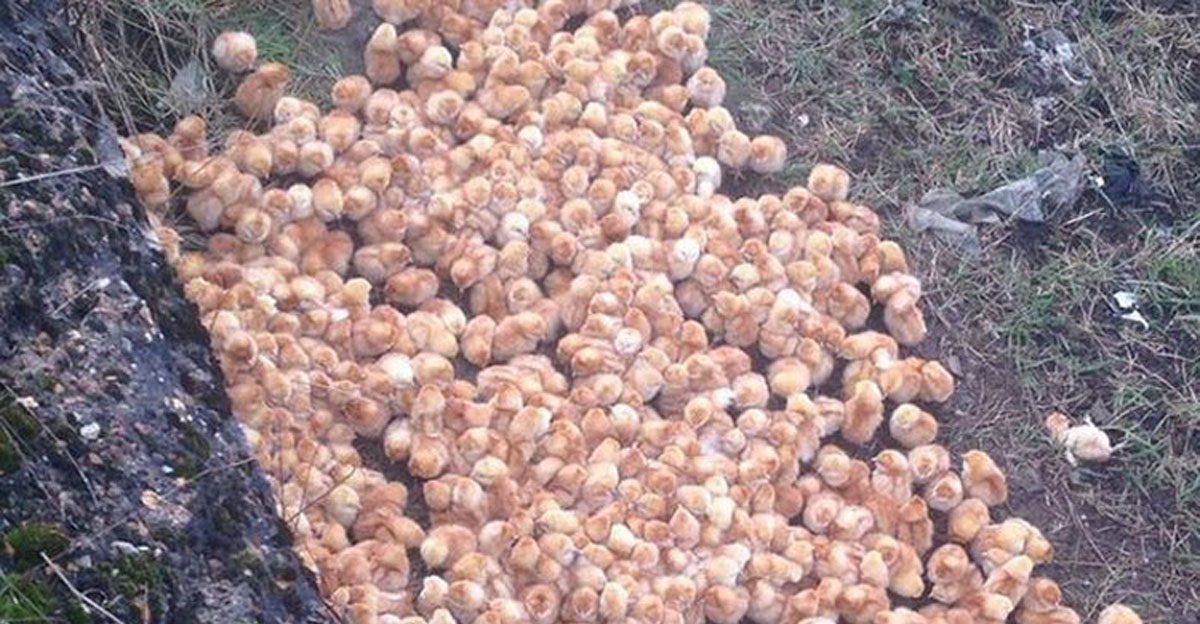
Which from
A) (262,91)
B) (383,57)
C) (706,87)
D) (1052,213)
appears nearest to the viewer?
(262,91)

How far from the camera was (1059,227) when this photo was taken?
14.8ft

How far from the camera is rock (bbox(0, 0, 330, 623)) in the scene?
2.61 m

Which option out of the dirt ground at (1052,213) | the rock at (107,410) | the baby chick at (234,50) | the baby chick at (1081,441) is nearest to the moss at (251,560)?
the rock at (107,410)

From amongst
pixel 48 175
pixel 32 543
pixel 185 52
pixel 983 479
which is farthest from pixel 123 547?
pixel 983 479

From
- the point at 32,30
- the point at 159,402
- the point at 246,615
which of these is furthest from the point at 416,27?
the point at 246,615

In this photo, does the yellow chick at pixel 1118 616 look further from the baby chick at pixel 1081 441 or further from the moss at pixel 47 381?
the moss at pixel 47 381

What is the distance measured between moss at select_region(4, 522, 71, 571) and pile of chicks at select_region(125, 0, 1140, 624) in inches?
29.4

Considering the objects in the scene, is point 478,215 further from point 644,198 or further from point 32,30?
point 32,30

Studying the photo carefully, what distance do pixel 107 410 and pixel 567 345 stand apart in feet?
4.18

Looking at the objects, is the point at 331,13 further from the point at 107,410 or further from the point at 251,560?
the point at 251,560

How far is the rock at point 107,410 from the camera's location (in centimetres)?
261

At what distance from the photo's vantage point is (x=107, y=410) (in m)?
2.79

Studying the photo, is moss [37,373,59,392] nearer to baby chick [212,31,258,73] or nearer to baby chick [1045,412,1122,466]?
baby chick [212,31,258,73]

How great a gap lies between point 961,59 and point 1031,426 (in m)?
1.25
